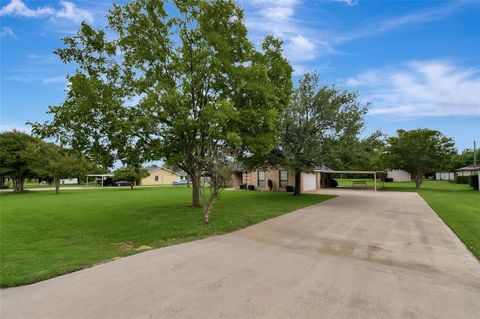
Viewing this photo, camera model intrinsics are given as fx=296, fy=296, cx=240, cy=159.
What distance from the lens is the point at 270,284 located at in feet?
14.2

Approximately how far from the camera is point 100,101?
10672mm

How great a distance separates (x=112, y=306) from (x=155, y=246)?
3408 mm

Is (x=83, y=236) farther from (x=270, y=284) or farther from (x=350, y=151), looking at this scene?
(x=350, y=151)

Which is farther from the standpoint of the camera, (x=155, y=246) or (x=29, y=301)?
(x=155, y=246)

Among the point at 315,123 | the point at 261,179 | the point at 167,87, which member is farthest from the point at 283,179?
the point at 167,87

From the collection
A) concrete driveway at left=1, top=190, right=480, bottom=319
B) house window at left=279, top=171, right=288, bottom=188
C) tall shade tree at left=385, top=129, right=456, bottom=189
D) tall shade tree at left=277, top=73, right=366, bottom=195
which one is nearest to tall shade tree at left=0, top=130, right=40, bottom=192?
house window at left=279, top=171, right=288, bottom=188

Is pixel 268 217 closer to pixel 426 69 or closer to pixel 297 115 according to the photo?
pixel 297 115

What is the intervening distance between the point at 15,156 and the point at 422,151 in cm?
4186

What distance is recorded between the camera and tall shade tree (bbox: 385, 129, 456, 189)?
30.9m

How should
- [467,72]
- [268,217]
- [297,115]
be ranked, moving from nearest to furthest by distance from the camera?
1. [268,217]
2. [467,72]
3. [297,115]

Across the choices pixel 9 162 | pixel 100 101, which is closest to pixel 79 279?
pixel 100 101

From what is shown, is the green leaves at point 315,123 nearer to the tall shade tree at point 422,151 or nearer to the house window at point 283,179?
the house window at point 283,179

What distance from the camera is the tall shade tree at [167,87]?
10.6 metres

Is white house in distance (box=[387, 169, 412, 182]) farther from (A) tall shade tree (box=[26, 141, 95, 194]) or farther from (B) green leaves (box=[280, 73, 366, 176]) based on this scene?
(A) tall shade tree (box=[26, 141, 95, 194])
